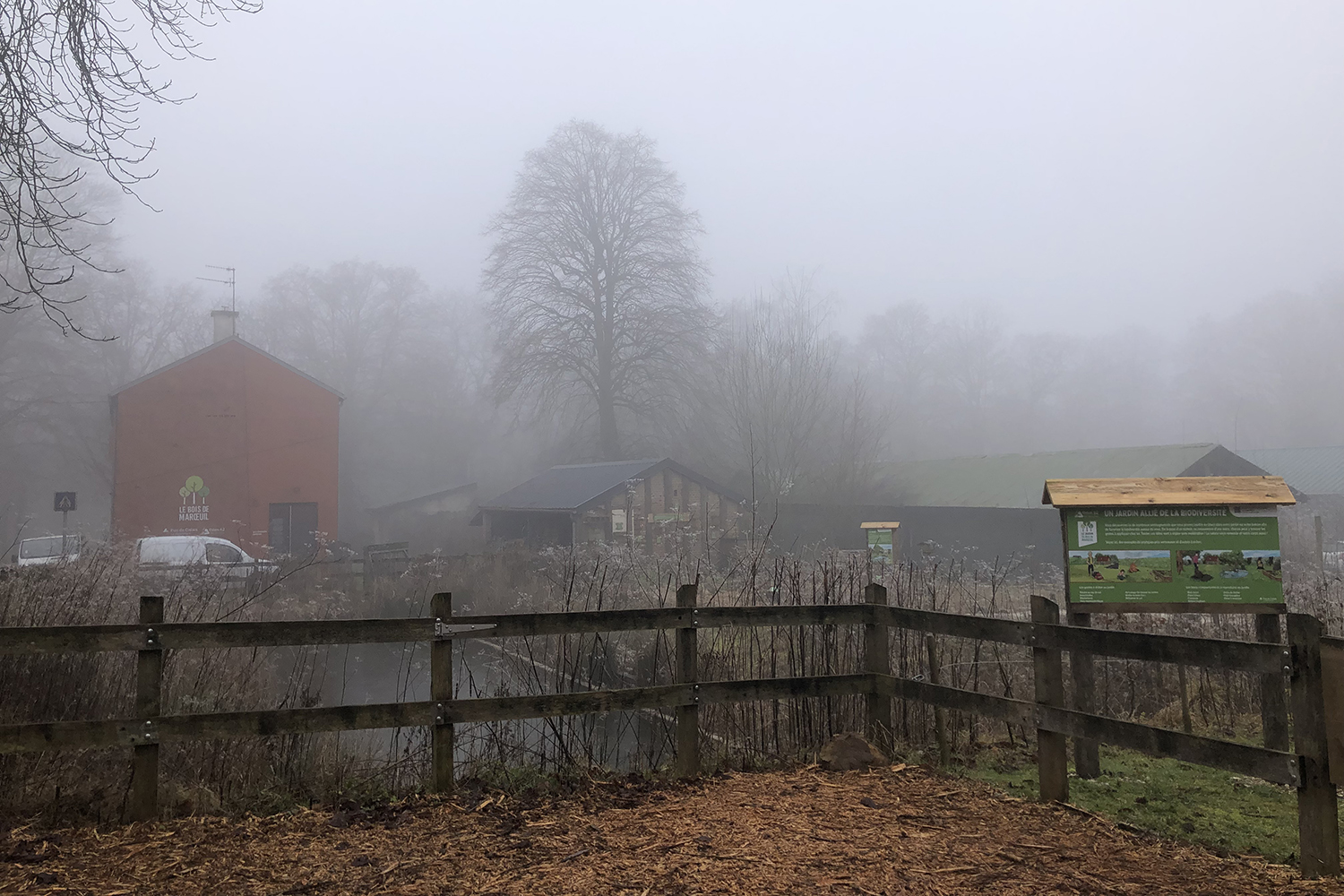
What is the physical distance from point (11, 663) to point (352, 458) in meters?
56.1

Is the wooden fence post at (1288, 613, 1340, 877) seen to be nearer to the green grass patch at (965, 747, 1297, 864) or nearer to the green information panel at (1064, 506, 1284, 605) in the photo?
the green grass patch at (965, 747, 1297, 864)

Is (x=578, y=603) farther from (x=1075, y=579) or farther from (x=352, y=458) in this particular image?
(x=352, y=458)

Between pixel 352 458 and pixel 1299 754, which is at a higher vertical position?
pixel 352 458

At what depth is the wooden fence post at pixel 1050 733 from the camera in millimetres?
5668

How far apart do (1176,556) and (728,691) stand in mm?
3404

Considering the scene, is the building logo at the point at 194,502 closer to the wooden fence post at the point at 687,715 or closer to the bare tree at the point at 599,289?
the bare tree at the point at 599,289

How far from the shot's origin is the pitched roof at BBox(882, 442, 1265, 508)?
3028cm

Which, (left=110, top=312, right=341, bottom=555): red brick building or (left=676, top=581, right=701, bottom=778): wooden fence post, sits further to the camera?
(left=110, top=312, right=341, bottom=555): red brick building

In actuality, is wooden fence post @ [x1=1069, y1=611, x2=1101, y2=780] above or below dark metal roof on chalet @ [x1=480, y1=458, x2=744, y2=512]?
below

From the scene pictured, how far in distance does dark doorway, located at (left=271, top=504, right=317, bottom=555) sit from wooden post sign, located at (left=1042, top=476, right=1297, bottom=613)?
32.2m

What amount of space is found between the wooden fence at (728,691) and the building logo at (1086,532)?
33.5 inches

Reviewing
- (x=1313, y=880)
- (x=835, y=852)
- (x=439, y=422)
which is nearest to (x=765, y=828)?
(x=835, y=852)

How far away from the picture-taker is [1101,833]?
516 centimetres

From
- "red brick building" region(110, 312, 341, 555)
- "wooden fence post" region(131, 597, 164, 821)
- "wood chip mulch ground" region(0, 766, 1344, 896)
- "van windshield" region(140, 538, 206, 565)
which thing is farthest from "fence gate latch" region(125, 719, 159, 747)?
"red brick building" region(110, 312, 341, 555)
